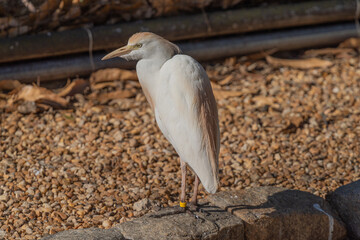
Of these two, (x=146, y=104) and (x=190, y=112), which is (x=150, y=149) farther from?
(x=190, y=112)

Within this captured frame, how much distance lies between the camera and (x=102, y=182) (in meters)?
3.91

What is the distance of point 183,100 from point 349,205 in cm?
140

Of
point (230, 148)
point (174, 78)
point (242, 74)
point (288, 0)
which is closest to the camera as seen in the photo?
point (174, 78)

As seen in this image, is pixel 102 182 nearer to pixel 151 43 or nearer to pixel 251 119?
pixel 151 43

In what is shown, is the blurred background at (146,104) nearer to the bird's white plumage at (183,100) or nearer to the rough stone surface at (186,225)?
the rough stone surface at (186,225)

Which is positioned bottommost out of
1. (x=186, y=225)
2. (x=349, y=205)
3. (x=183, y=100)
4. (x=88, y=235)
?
(x=349, y=205)

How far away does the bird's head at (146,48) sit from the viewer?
3133 millimetres

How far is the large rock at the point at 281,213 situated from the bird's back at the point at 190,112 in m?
0.39

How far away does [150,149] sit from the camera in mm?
4359

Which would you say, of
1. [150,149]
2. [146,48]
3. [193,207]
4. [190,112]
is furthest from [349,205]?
[146,48]

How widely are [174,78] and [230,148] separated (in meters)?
1.52

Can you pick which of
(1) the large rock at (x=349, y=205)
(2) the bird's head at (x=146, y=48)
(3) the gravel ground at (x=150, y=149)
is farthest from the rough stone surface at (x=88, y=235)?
(1) the large rock at (x=349, y=205)

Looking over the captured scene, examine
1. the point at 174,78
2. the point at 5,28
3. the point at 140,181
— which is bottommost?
the point at 140,181

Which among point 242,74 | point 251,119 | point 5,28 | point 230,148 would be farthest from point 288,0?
point 5,28
